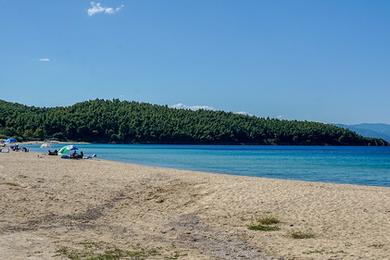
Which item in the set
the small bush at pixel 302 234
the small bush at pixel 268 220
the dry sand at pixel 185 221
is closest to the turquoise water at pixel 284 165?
the dry sand at pixel 185 221

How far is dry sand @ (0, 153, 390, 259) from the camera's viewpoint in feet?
40.5

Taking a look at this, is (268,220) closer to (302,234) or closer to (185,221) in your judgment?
(302,234)

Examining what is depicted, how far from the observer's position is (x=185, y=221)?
16.7 meters

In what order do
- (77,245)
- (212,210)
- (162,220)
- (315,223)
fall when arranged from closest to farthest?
(77,245)
(315,223)
(162,220)
(212,210)

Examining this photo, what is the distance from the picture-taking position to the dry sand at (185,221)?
12336 mm

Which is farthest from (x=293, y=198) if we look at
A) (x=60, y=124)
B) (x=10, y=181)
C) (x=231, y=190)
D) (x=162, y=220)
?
(x=60, y=124)

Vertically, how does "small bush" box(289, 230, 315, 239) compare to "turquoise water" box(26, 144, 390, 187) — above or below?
below

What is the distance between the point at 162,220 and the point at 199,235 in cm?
272

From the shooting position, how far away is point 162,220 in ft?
55.8

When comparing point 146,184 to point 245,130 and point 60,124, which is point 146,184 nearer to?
point 60,124

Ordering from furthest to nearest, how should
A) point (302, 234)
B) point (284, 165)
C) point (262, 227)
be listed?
point (284, 165), point (262, 227), point (302, 234)

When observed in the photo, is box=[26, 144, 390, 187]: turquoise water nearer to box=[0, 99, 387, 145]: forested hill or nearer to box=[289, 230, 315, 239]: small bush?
box=[289, 230, 315, 239]: small bush

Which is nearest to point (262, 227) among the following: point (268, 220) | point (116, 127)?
point (268, 220)

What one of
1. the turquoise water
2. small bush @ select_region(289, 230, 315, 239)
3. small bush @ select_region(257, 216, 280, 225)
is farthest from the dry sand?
the turquoise water
